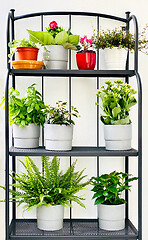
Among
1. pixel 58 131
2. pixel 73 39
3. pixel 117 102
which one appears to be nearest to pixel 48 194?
pixel 58 131

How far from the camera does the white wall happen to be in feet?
6.21

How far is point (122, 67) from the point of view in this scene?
1721 mm

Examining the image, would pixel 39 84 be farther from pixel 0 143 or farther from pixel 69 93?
pixel 0 143

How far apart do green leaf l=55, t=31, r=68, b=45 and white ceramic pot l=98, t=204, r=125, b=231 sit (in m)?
0.84

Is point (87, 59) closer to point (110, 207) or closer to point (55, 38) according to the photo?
point (55, 38)

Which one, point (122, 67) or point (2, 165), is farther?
point (2, 165)

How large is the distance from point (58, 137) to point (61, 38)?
0.49 m

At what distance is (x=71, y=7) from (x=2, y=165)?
0.98 meters

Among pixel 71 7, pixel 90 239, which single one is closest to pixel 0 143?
pixel 90 239

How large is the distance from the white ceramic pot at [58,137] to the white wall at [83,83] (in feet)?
0.95

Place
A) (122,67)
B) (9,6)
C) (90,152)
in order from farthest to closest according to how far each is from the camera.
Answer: (9,6) < (122,67) < (90,152)

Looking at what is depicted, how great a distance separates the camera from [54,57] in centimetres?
169

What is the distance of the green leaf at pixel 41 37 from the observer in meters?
1.66

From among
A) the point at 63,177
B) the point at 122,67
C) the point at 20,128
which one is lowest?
the point at 63,177
